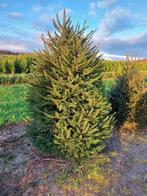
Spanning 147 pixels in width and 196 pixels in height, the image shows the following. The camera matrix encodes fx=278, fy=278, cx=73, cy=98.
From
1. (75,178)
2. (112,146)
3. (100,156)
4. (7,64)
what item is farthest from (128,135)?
(7,64)

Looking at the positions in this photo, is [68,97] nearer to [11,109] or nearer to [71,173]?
[71,173]

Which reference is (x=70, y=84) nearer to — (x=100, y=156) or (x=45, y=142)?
(x=45, y=142)

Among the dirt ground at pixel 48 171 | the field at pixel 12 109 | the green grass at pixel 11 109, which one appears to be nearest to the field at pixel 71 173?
the dirt ground at pixel 48 171

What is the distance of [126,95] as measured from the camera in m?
6.04

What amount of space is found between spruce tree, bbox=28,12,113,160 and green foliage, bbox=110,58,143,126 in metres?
1.91

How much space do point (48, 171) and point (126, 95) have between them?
8.89 feet

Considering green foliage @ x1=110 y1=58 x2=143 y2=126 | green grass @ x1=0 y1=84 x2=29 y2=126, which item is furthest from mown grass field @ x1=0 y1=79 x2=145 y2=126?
green foliage @ x1=110 y1=58 x2=143 y2=126

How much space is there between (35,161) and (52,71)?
1.45 m

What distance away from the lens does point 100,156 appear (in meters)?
4.21

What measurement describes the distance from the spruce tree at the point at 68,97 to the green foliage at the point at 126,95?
6.26 ft

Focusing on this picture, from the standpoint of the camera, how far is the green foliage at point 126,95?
19.7 feet

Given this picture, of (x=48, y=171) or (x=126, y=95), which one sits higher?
(x=126, y=95)

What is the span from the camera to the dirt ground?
385 centimetres

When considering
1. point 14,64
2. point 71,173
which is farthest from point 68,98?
point 14,64
